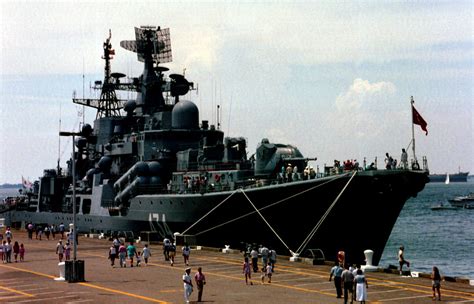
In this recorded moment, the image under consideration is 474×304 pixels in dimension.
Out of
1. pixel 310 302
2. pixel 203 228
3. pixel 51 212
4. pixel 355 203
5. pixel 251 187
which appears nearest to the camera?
pixel 310 302

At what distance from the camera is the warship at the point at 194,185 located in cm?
3512

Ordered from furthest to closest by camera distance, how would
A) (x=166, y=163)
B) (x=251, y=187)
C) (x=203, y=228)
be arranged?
(x=166, y=163)
(x=203, y=228)
(x=251, y=187)

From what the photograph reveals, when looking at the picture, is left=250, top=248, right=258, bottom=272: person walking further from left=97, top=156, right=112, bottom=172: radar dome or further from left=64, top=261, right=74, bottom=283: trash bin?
left=97, top=156, right=112, bottom=172: radar dome

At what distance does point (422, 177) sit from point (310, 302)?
16.3 meters

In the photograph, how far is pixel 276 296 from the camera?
22.9m

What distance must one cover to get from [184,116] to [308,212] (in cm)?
1771

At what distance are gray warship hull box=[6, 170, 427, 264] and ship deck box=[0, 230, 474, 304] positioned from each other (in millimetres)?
3024

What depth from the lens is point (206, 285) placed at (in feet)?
85.2

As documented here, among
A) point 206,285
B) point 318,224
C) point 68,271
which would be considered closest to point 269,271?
point 206,285

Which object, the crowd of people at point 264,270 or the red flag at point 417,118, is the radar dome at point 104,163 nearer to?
the crowd of people at point 264,270

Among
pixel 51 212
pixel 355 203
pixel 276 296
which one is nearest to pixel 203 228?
pixel 355 203

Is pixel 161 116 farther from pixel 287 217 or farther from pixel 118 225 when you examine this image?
pixel 287 217

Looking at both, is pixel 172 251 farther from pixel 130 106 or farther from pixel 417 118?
pixel 130 106

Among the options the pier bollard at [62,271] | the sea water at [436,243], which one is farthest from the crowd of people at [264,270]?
the sea water at [436,243]
